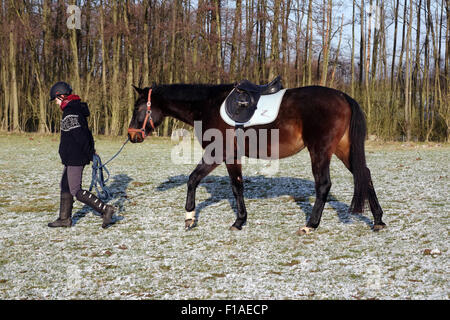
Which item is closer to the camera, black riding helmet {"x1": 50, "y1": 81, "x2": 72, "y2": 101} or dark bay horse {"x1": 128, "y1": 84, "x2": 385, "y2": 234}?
dark bay horse {"x1": 128, "y1": 84, "x2": 385, "y2": 234}

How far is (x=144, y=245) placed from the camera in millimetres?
4949

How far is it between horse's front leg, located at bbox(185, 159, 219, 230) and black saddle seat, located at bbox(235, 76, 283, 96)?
1.10 meters

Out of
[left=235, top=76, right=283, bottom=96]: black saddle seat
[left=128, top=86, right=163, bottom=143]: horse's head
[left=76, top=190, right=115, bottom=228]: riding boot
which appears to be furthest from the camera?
[left=128, top=86, right=163, bottom=143]: horse's head

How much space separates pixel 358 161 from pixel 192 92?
2.43 m

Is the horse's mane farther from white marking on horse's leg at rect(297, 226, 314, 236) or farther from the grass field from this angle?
white marking on horse's leg at rect(297, 226, 314, 236)

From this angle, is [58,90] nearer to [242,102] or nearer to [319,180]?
[242,102]

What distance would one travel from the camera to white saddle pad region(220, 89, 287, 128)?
5.30 meters

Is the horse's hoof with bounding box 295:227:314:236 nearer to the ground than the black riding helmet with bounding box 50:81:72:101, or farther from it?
nearer to the ground

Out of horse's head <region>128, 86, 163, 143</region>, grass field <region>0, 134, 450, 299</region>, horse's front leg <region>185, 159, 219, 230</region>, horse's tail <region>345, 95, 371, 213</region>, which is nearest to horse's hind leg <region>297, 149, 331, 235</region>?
grass field <region>0, 134, 450, 299</region>

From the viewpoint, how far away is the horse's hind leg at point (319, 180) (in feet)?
16.9

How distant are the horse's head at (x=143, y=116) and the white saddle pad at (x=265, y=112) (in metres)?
1.02

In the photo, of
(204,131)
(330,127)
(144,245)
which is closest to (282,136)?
(330,127)

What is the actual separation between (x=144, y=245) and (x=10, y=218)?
269 cm

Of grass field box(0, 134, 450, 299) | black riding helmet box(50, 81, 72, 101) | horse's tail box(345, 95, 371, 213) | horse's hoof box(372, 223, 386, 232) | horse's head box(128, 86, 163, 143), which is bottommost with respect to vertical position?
grass field box(0, 134, 450, 299)
